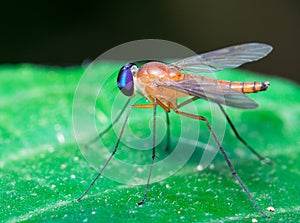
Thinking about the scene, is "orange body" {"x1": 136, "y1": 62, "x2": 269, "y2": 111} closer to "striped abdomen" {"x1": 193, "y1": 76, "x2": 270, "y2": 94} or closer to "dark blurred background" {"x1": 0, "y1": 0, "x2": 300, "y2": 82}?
"striped abdomen" {"x1": 193, "y1": 76, "x2": 270, "y2": 94}

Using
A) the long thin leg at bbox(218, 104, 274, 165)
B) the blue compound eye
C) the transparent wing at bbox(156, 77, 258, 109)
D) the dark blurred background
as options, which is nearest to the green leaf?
the long thin leg at bbox(218, 104, 274, 165)

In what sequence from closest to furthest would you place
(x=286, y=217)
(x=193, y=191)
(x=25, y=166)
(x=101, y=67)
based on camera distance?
(x=286, y=217), (x=193, y=191), (x=25, y=166), (x=101, y=67)

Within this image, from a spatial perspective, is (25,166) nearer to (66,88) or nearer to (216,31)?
(66,88)

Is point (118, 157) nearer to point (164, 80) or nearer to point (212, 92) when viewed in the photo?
point (164, 80)

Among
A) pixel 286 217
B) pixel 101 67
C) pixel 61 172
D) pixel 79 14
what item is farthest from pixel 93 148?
pixel 79 14

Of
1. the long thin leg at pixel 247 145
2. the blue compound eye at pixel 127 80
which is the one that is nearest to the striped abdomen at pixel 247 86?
the long thin leg at pixel 247 145

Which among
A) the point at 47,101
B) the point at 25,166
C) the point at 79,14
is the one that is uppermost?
the point at 79,14
